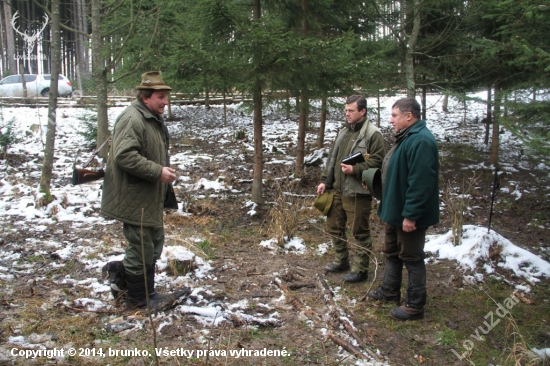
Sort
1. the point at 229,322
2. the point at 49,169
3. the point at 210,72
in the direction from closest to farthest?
the point at 229,322
the point at 210,72
the point at 49,169

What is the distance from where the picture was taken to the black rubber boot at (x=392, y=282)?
412 centimetres

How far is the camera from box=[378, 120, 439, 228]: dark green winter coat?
140 inches

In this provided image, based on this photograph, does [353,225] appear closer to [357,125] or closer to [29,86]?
[357,125]

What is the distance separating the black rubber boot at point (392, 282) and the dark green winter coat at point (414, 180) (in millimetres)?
549

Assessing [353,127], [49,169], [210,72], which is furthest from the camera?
[49,169]

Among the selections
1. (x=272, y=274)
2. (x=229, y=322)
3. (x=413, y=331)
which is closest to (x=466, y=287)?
(x=413, y=331)

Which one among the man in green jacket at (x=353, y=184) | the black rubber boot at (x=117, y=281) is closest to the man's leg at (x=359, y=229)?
the man in green jacket at (x=353, y=184)

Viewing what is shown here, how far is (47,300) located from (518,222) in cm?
805

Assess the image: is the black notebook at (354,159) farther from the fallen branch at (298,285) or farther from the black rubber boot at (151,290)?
the black rubber boot at (151,290)

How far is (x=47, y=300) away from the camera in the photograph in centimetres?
384

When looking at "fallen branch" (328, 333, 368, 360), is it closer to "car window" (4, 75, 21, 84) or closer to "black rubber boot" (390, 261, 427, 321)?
"black rubber boot" (390, 261, 427, 321)

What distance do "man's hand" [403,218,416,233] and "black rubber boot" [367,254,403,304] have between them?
594 millimetres

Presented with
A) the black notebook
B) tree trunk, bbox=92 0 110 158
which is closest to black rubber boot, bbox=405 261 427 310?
the black notebook

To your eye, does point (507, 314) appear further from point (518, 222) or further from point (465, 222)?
point (518, 222)
